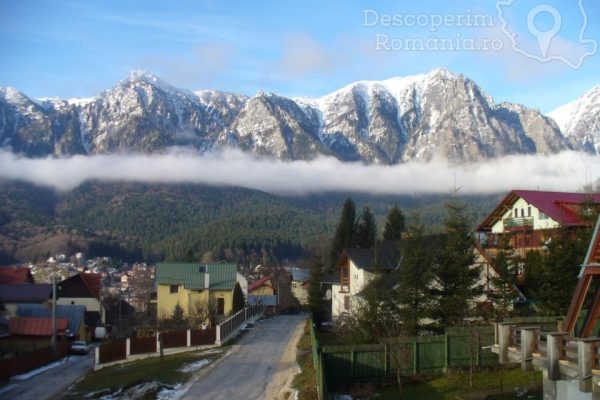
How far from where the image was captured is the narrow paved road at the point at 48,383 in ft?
113

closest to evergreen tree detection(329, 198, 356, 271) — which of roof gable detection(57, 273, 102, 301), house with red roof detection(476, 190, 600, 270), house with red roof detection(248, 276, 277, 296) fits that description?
house with red roof detection(476, 190, 600, 270)

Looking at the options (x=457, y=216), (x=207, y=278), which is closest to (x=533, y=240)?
(x=457, y=216)

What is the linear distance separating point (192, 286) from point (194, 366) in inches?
1077

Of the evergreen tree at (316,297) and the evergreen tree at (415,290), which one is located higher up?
the evergreen tree at (415,290)

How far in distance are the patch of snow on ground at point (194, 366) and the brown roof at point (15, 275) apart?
55.0 metres

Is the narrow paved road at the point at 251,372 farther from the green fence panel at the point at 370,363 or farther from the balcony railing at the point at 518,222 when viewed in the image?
the balcony railing at the point at 518,222

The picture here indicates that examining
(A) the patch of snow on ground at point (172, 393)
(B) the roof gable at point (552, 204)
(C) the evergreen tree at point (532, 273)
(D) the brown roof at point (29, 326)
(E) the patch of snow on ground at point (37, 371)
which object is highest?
(B) the roof gable at point (552, 204)

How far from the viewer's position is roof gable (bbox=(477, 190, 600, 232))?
48206mm

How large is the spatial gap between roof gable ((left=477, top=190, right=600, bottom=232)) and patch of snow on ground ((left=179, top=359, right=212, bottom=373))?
90.1 ft

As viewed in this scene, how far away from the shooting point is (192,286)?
2397 inches

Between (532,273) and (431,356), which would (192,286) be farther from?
(431,356)

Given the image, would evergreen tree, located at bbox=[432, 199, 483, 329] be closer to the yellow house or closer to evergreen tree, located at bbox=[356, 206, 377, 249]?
the yellow house

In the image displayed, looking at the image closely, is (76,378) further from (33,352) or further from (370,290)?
(370,290)

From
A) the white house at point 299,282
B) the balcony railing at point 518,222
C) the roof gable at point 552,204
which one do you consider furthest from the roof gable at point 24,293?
the balcony railing at point 518,222
